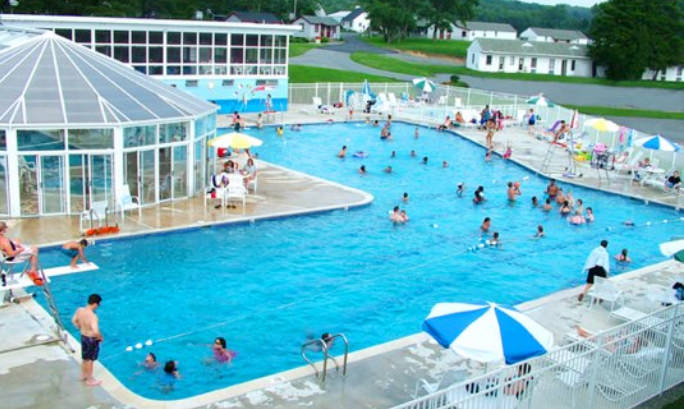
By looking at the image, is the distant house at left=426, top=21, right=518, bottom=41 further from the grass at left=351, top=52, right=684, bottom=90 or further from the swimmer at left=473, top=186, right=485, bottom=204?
the swimmer at left=473, top=186, right=485, bottom=204

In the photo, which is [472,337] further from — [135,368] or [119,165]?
[119,165]

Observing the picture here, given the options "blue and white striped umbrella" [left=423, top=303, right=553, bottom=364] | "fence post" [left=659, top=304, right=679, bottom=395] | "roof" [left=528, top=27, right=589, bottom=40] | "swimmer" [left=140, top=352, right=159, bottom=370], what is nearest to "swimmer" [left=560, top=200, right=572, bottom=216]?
"fence post" [left=659, top=304, right=679, bottom=395]

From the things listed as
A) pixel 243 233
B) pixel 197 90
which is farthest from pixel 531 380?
pixel 197 90

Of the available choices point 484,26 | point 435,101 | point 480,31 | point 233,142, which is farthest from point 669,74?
point 233,142

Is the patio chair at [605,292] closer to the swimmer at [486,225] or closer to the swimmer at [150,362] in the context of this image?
the swimmer at [486,225]

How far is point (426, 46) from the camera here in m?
95.8

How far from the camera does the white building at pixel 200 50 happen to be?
35406mm

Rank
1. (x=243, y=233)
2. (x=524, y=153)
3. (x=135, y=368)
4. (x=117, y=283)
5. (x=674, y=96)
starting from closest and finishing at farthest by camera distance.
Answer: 1. (x=135, y=368)
2. (x=117, y=283)
3. (x=243, y=233)
4. (x=524, y=153)
5. (x=674, y=96)

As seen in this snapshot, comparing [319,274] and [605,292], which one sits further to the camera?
[319,274]

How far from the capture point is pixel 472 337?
9.60 m

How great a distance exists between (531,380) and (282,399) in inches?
143

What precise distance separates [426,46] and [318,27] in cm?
2466

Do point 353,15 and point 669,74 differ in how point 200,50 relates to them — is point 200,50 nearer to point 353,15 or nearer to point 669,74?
point 669,74

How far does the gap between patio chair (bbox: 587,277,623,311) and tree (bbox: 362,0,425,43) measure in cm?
8419
